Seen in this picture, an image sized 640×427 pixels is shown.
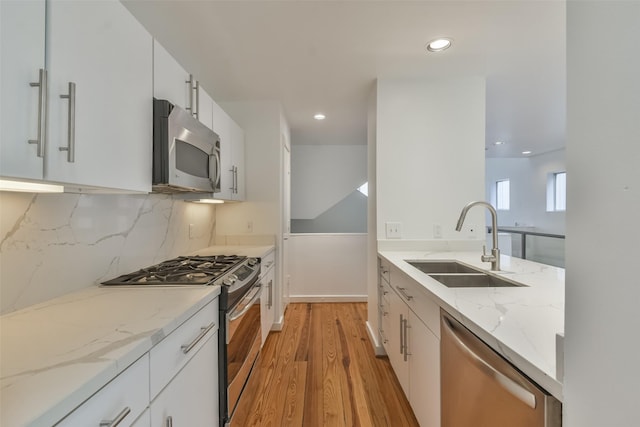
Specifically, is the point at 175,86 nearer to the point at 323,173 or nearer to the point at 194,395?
the point at 194,395

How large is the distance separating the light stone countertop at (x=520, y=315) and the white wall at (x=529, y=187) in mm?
5389

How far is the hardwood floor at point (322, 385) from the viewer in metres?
1.72

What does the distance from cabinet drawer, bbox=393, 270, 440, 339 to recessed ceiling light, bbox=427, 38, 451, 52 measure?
1531 millimetres

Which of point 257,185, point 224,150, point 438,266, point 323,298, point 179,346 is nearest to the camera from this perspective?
point 179,346

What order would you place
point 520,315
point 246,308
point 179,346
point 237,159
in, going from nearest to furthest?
point 520,315 → point 179,346 → point 246,308 → point 237,159

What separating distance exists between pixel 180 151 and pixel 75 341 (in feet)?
3.26

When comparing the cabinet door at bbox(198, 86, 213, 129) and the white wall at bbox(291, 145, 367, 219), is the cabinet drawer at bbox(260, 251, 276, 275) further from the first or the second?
the white wall at bbox(291, 145, 367, 219)

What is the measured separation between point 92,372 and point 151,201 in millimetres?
1467

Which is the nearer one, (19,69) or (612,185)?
(612,185)

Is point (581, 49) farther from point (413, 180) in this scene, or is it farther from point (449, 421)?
point (413, 180)

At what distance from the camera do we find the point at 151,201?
1881 mm

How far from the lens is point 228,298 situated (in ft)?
4.63

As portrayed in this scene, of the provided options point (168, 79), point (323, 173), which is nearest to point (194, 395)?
point (168, 79)

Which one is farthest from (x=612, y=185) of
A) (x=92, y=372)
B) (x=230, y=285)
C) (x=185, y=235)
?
(x=185, y=235)
